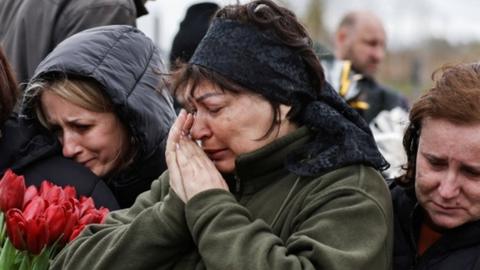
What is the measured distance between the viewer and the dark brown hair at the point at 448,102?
2678mm

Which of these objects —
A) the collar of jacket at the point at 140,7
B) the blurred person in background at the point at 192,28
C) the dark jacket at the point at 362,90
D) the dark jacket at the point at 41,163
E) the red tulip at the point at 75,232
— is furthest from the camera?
the dark jacket at the point at 362,90

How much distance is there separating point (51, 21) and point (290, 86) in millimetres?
1735

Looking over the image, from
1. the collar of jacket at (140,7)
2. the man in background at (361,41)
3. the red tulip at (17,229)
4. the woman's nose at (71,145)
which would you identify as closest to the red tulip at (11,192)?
the red tulip at (17,229)

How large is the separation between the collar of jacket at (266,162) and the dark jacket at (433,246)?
1.28 feet

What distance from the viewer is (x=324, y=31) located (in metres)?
26.5

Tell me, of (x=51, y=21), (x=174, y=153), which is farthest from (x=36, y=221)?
(x=51, y=21)

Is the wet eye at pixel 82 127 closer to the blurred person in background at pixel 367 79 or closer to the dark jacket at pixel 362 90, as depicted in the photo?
the blurred person in background at pixel 367 79

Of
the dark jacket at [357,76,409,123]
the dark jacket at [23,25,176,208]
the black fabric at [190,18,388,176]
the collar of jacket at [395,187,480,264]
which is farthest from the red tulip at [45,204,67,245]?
the dark jacket at [357,76,409,123]

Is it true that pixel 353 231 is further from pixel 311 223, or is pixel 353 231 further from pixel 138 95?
pixel 138 95

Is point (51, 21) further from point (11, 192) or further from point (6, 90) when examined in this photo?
point (11, 192)

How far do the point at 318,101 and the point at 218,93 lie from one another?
10.9 inches

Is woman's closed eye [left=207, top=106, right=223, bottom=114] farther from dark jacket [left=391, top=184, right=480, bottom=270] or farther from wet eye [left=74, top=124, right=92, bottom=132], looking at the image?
wet eye [left=74, top=124, right=92, bottom=132]

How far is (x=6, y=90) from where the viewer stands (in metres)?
3.47

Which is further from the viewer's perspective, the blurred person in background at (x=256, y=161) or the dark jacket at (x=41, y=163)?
the dark jacket at (x=41, y=163)
